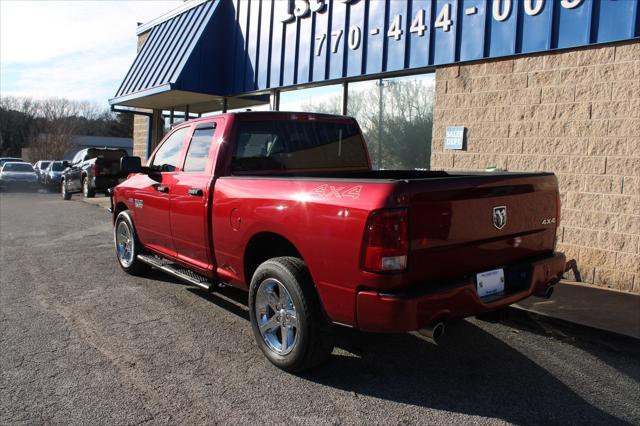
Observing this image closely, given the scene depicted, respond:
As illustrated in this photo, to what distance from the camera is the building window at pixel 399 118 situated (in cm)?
836

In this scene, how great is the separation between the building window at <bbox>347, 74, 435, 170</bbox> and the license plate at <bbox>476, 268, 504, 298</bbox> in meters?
4.88

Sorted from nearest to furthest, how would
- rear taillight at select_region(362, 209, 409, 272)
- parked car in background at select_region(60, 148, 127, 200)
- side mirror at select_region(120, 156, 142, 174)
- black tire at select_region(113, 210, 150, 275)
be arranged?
1. rear taillight at select_region(362, 209, 409, 272)
2. side mirror at select_region(120, 156, 142, 174)
3. black tire at select_region(113, 210, 150, 275)
4. parked car in background at select_region(60, 148, 127, 200)

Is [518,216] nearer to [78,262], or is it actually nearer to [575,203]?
[575,203]

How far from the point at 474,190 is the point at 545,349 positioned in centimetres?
177

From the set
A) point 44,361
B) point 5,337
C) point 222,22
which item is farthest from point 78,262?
point 222,22

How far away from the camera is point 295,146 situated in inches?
195

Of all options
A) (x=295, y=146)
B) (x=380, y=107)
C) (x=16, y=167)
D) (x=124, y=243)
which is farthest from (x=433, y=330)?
(x=16, y=167)

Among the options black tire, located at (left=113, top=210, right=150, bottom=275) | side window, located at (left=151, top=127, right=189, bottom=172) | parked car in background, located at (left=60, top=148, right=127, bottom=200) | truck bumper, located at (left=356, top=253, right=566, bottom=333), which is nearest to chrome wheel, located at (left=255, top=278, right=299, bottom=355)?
truck bumper, located at (left=356, top=253, right=566, bottom=333)

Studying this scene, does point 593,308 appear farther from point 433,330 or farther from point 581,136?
point 433,330

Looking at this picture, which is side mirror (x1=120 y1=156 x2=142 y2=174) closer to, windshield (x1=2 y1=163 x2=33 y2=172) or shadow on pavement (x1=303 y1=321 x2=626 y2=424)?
shadow on pavement (x1=303 y1=321 x2=626 y2=424)

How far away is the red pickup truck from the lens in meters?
3.04

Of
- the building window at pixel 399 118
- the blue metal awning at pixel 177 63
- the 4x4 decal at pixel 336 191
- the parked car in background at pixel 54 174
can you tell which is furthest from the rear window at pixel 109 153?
the 4x4 decal at pixel 336 191

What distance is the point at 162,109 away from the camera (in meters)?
17.0

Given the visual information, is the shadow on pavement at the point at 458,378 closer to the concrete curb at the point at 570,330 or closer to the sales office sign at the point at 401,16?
the concrete curb at the point at 570,330
